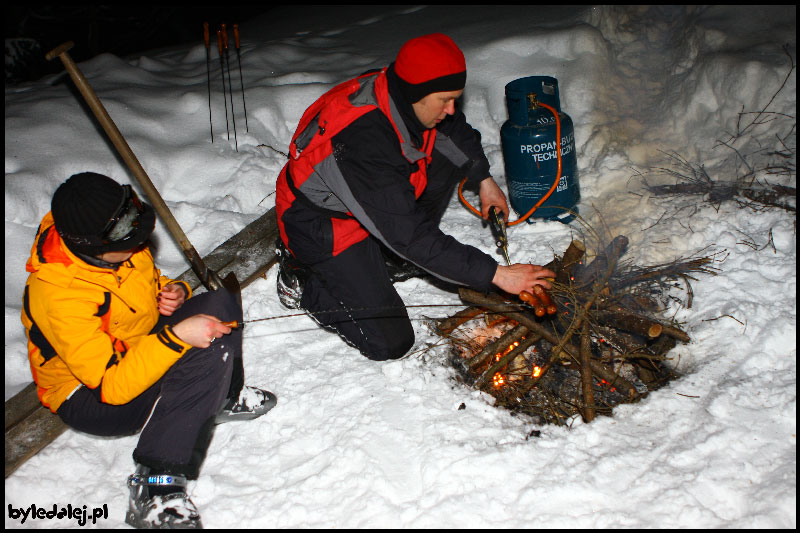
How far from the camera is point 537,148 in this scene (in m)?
3.47

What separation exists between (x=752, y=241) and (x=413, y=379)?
2.07 m

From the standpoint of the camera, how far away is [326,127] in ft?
8.48

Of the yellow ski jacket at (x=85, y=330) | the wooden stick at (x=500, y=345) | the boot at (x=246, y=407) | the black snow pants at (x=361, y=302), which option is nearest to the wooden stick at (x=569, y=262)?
the wooden stick at (x=500, y=345)

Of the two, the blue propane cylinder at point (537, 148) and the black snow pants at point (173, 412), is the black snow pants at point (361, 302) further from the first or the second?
the blue propane cylinder at point (537, 148)

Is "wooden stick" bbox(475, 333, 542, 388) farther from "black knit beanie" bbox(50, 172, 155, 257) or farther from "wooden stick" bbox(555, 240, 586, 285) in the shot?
"black knit beanie" bbox(50, 172, 155, 257)

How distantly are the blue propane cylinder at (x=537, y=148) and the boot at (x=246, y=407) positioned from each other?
207 centimetres

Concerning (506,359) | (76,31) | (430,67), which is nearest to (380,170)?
(430,67)

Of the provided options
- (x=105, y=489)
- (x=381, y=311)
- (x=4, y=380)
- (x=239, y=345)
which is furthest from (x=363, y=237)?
(x=4, y=380)

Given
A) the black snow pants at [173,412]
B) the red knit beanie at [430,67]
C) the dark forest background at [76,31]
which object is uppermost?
A: the dark forest background at [76,31]

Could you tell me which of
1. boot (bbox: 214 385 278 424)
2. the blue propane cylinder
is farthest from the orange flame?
the blue propane cylinder

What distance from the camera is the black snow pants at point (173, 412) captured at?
2287 millimetres

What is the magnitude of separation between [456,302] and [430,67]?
1.39 metres

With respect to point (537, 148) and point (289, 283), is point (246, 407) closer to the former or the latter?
point (289, 283)

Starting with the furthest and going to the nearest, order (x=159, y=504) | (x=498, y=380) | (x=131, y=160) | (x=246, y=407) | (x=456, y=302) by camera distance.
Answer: (x=456, y=302) < (x=131, y=160) < (x=498, y=380) < (x=246, y=407) < (x=159, y=504)
